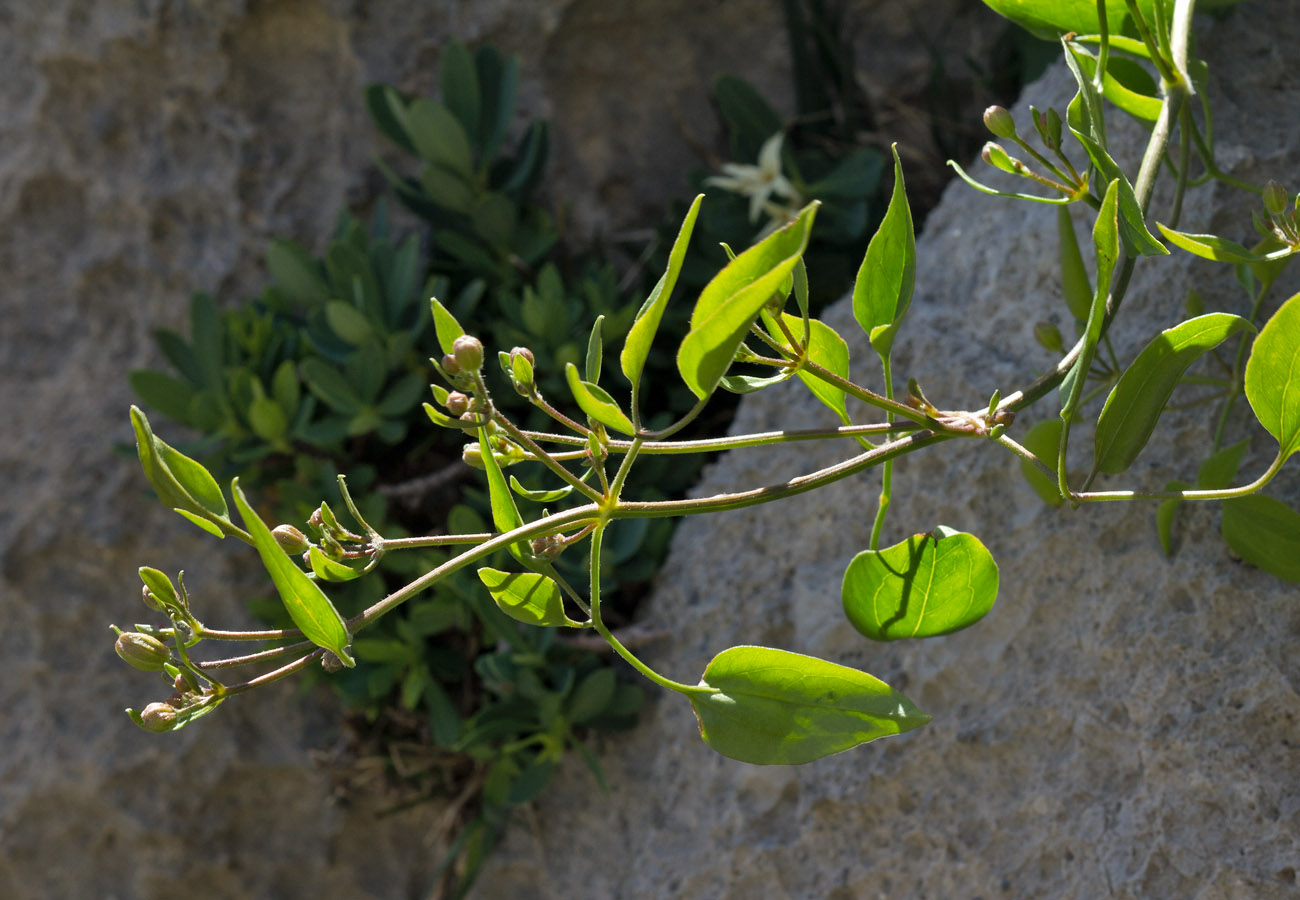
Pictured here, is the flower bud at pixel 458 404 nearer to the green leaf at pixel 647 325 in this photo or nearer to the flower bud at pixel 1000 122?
the green leaf at pixel 647 325

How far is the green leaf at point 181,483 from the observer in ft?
1.64

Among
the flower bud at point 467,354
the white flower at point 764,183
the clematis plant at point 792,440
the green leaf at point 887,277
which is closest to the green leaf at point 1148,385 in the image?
the clematis plant at point 792,440

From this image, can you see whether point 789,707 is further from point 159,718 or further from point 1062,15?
point 1062,15

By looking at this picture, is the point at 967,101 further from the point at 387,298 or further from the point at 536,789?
the point at 536,789

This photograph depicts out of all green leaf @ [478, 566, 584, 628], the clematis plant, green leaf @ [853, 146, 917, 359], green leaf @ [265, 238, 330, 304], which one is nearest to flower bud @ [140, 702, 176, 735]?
the clematis plant

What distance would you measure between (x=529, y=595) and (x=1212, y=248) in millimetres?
424

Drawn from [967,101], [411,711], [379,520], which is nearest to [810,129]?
[967,101]

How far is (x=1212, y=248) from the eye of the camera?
2.08 ft

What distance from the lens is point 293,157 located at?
1476 mm

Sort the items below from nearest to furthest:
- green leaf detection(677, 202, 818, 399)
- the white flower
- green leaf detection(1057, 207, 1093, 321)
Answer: green leaf detection(677, 202, 818, 399) → green leaf detection(1057, 207, 1093, 321) → the white flower

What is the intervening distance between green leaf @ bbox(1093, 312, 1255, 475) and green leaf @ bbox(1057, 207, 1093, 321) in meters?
0.21

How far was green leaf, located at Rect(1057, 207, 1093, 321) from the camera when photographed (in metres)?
0.81

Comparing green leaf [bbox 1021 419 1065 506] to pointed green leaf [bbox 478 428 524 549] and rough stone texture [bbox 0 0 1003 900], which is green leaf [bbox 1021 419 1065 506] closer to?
pointed green leaf [bbox 478 428 524 549]

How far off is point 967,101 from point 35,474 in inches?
50.2
